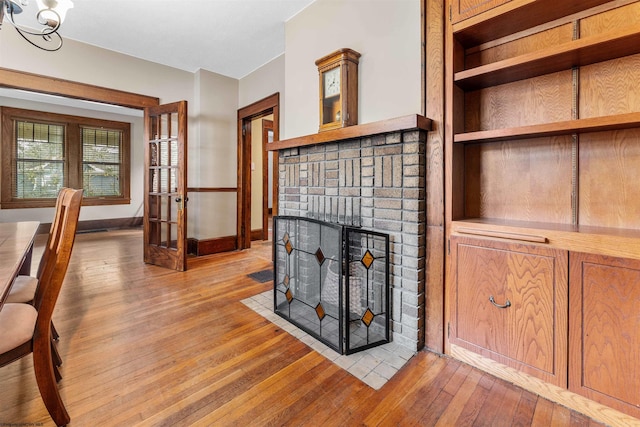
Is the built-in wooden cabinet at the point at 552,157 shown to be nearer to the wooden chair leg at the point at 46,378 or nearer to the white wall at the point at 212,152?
the wooden chair leg at the point at 46,378

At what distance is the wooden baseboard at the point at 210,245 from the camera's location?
4.22m

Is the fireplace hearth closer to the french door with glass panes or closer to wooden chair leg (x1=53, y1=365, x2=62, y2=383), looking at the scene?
wooden chair leg (x1=53, y1=365, x2=62, y2=383)

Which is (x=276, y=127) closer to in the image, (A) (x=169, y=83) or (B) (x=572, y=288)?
(A) (x=169, y=83)

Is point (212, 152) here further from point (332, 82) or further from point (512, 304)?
point (512, 304)

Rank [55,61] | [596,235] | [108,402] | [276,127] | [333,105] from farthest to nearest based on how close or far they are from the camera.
Result: [276,127]
[55,61]
[333,105]
[108,402]
[596,235]

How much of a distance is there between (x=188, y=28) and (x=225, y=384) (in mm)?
3327

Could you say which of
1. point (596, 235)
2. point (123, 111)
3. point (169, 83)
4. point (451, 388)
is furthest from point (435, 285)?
point (123, 111)

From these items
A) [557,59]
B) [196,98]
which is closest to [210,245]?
[196,98]

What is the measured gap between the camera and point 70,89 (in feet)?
11.0

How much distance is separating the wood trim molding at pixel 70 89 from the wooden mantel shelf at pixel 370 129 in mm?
2715

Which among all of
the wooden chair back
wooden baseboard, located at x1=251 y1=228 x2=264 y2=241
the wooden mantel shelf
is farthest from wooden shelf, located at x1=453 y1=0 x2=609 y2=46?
wooden baseboard, located at x1=251 y1=228 x2=264 y2=241

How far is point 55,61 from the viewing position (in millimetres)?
3277

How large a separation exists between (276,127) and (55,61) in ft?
8.20

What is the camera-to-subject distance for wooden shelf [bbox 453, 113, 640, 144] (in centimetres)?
122
